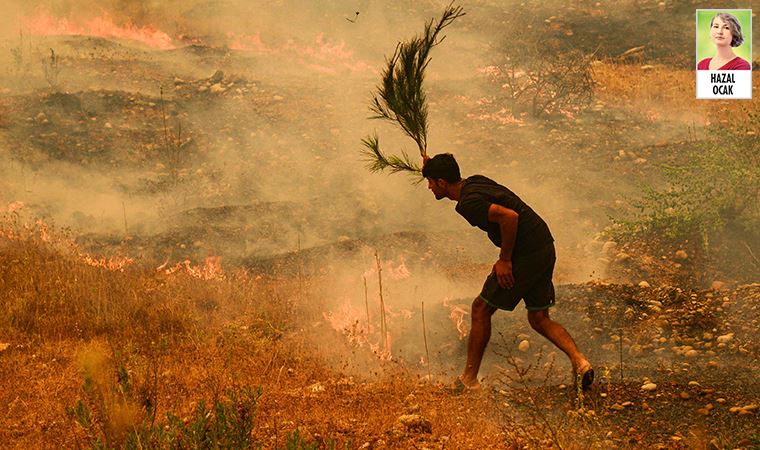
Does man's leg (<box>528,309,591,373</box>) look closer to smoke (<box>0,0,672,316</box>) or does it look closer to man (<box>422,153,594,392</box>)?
man (<box>422,153,594,392</box>)

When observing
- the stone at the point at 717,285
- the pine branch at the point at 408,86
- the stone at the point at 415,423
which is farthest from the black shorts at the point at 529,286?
the stone at the point at 717,285

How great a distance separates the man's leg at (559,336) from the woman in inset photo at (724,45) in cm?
Answer: 674

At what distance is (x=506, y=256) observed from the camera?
4.12 m

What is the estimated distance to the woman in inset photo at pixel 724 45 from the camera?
9758 mm

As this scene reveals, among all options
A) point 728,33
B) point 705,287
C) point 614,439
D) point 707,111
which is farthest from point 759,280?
point 728,33

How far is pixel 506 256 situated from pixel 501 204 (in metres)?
0.28

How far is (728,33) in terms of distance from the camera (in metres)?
10.2

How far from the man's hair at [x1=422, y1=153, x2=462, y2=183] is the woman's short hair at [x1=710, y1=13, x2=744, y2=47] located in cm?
750

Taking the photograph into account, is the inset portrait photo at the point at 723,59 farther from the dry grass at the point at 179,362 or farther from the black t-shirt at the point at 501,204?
the black t-shirt at the point at 501,204

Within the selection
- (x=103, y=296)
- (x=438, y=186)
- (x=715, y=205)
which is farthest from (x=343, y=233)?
(x=715, y=205)

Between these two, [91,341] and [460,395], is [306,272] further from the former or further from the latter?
[460,395]

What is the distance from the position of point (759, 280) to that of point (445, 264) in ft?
7.97

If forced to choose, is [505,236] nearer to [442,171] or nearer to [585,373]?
[442,171]

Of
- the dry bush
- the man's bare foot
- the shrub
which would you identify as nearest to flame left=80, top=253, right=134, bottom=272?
the dry bush
